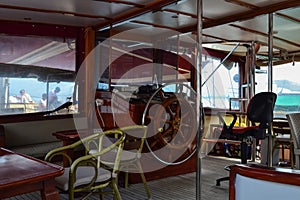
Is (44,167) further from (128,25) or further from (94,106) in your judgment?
(128,25)

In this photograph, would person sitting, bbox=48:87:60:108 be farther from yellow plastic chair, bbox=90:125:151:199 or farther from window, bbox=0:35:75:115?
yellow plastic chair, bbox=90:125:151:199

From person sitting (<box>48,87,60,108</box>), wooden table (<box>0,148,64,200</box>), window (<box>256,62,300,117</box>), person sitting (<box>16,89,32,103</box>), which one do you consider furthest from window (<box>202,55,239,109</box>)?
wooden table (<box>0,148,64,200</box>)

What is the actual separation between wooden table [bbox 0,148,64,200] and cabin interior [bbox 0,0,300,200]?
157 cm

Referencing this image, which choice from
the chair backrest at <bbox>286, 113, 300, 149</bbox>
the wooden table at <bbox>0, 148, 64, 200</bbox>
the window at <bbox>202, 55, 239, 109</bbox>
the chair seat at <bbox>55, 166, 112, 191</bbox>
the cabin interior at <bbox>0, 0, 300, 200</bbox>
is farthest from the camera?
the window at <bbox>202, 55, 239, 109</bbox>

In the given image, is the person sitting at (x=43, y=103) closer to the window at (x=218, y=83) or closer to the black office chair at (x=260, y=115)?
the black office chair at (x=260, y=115)

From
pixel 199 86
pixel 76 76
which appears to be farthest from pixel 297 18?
pixel 76 76

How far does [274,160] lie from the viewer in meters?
4.71

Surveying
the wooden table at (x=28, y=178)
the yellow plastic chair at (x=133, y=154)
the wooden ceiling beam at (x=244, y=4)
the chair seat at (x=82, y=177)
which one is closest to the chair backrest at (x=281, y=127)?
the wooden ceiling beam at (x=244, y=4)

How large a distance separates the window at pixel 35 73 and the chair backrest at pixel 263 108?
312 cm

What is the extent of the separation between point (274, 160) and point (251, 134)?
1.61 metres

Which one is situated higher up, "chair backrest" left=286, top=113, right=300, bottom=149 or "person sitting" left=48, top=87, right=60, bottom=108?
"person sitting" left=48, top=87, right=60, bottom=108

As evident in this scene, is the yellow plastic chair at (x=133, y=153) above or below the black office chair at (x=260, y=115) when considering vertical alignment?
below

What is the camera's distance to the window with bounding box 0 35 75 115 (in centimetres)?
457

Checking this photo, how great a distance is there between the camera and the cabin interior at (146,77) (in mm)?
3543
